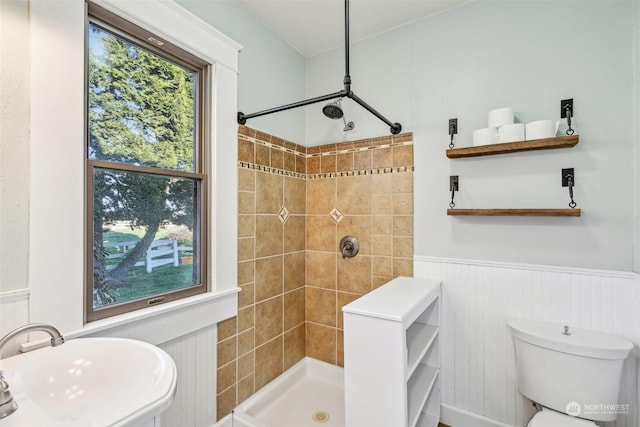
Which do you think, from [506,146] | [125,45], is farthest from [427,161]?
[125,45]

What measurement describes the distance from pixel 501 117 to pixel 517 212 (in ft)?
1.72

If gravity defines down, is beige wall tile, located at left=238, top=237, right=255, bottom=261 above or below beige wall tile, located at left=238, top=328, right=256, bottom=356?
above

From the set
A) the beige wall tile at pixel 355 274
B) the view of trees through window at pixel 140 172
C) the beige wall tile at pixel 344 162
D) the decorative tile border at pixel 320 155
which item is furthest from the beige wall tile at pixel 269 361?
the beige wall tile at pixel 344 162

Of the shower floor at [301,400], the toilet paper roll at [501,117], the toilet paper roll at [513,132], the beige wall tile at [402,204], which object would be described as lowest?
the shower floor at [301,400]

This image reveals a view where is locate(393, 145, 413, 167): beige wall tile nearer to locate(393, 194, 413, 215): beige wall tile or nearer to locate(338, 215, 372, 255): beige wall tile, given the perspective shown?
locate(393, 194, 413, 215): beige wall tile

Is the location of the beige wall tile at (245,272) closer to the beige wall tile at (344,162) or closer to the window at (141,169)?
the window at (141,169)

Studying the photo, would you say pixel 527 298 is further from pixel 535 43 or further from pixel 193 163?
pixel 193 163

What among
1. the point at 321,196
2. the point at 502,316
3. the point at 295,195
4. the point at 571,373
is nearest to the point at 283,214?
the point at 295,195

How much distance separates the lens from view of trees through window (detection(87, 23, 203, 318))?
1227 mm

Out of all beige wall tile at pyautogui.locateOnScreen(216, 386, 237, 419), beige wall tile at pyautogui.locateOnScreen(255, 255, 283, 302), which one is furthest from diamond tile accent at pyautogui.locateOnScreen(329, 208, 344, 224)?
beige wall tile at pyautogui.locateOnScreen(216, 386, 237, 419)

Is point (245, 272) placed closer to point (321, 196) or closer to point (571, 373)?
point (321, 196)

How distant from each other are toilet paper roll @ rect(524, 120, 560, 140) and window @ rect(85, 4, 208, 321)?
1.75 meters

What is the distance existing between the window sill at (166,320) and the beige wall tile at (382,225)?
3.32 feet

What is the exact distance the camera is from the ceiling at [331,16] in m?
1.80
